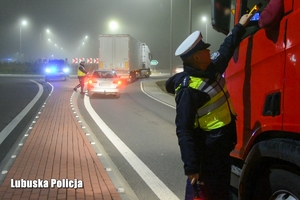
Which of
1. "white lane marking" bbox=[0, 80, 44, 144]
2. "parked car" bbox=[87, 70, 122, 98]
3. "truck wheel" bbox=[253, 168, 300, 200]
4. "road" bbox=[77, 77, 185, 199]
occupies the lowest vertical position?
"road" bbox=[77, 77, 185, 199]

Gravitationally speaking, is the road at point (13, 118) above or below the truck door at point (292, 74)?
below

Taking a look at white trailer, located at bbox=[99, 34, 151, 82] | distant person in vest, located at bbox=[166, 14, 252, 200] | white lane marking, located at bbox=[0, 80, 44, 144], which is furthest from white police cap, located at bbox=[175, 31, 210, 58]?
white trailer, located at bbox=[99, 34, 151, 82]

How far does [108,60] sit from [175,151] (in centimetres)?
2551

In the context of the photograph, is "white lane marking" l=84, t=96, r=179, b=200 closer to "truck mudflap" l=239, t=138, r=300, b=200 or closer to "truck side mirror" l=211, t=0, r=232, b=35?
"truck mudflap" l=239, t=138, r=300, b=200

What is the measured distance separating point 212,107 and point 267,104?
1.40 feet

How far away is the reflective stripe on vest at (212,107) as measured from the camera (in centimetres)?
322

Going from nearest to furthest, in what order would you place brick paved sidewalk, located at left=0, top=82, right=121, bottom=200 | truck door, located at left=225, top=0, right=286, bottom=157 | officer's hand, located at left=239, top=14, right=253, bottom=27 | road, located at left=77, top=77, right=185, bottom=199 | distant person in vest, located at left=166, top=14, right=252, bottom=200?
truck door, located at left=225, top=0, right=286, bottom=157 < distant person in vest, located at left=166, top=14, right=252, bottom=200 < officer's hand, located at left=239, top=14, right=253, bottom=27 < brick paved sidewalk, located at left=0, top=82, right=121, bottom=200 < road, located at left=77, top=77, right=185, bottom=199

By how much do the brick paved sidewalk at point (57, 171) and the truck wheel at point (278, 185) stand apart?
242 cm

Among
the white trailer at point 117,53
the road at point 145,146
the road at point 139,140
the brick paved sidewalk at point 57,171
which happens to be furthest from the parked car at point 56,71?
the brick paved sidewalk at point 57,171

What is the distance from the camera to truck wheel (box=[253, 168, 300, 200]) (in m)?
2.82

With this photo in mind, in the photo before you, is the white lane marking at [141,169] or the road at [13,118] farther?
the road at [13,118]

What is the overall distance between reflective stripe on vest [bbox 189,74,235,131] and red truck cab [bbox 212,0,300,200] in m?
0.31

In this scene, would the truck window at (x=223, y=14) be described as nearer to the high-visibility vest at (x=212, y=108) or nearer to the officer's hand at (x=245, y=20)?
the officer's hand at (x=245, y=20)

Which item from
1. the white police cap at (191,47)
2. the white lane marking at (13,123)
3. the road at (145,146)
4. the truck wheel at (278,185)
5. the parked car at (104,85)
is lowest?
the road at (145,146)
